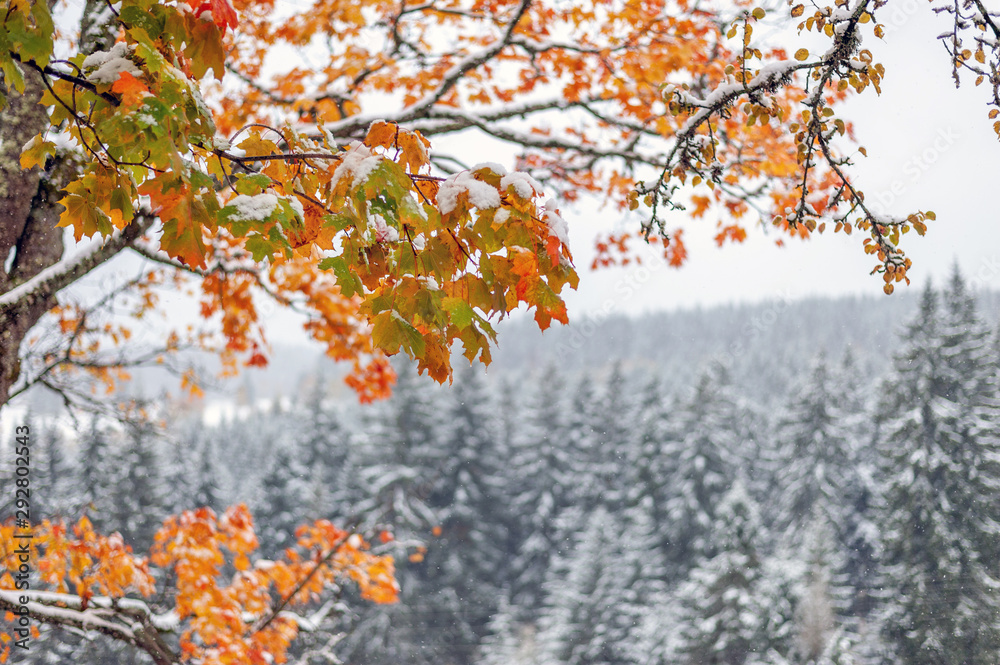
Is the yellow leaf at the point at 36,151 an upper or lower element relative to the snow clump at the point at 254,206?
upper

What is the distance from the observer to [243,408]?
13675 centimetres

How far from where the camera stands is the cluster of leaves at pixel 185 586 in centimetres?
370

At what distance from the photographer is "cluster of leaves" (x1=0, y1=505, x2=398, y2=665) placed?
370cm

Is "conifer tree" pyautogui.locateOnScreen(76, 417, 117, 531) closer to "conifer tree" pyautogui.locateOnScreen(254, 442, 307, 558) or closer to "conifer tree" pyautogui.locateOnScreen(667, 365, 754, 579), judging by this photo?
"conifer tree" pyautogui.locateOnScreen(254, 442, 307, 558)

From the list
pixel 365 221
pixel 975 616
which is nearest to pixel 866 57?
pixel 365 221

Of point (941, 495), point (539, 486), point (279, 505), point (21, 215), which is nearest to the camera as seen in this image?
point (21, 215)

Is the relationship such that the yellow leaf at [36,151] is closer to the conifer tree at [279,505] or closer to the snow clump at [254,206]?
the snow clump at [254,206]

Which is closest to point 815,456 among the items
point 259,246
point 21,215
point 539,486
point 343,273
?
point 539,486

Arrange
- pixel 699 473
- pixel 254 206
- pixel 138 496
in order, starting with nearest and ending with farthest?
pixel 254 206, pixel 138 496, pixel 699 473

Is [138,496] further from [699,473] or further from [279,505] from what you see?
[699,473]

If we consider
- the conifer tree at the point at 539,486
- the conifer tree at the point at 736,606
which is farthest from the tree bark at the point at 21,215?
the conifer tree at the point at 539,486

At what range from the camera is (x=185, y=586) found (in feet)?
18.3

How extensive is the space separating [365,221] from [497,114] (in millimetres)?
3380

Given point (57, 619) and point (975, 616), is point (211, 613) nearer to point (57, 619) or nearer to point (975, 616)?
point (57, 619)
